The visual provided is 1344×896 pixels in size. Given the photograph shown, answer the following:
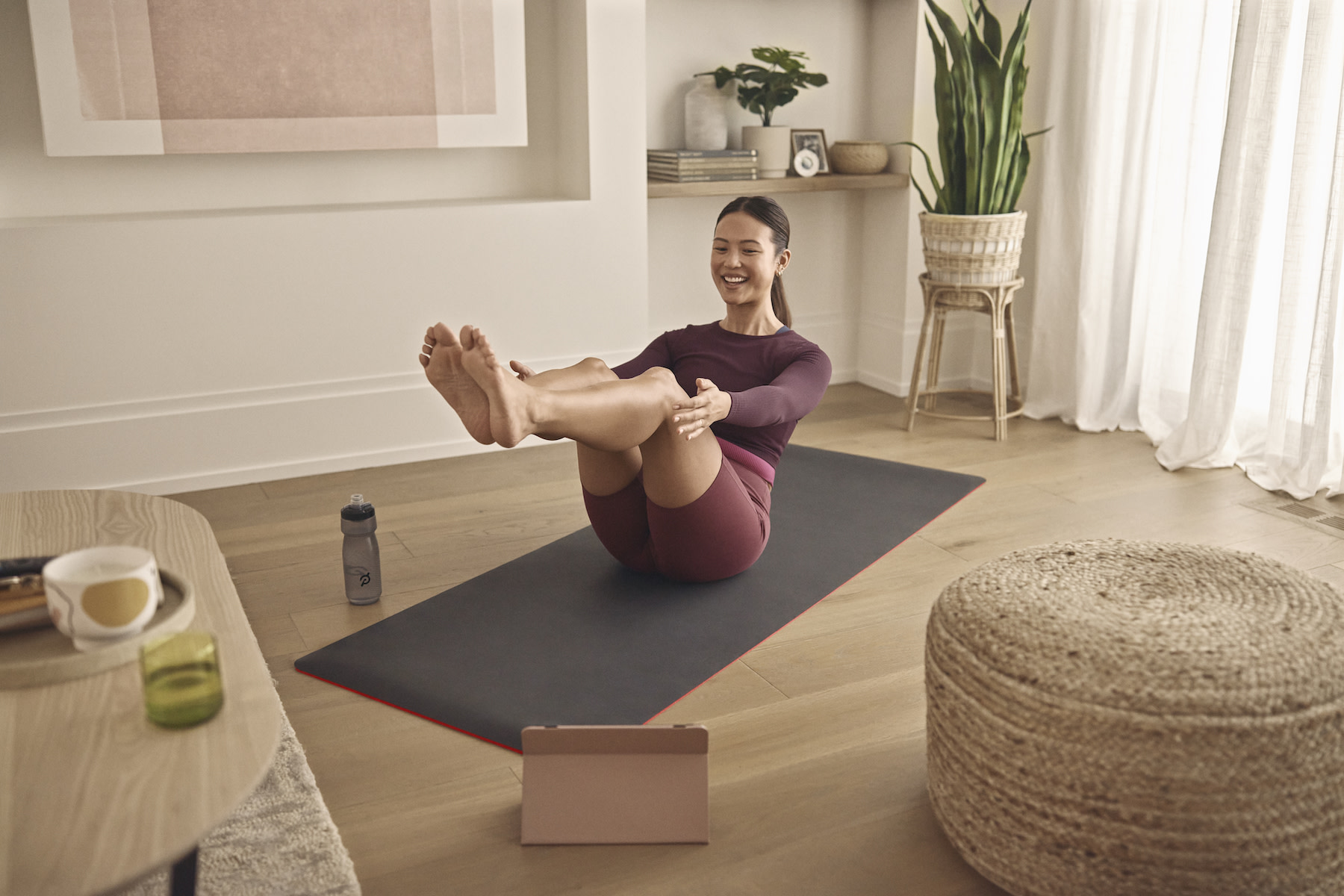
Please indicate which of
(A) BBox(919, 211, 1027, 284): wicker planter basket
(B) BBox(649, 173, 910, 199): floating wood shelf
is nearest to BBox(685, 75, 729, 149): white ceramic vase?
(B) BBox(649, 173, 910, 199): floating wood shelf

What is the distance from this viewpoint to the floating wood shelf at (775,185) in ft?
12.2

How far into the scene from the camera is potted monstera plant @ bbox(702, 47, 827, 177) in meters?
3.75

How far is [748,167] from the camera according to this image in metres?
3.82

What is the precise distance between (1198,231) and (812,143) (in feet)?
4.37

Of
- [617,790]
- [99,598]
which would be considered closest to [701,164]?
[617,790]

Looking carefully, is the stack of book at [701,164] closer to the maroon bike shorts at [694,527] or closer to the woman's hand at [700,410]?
the maroon bike shorts at [694,527]

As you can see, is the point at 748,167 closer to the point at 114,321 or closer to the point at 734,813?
the point at 114,321

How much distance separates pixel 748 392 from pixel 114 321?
1.88 m

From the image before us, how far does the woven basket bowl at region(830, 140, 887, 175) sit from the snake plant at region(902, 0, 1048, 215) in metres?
0.38

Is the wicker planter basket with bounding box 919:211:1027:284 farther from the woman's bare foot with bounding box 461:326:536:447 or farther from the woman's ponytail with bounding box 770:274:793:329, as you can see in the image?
the woman's bare foot with bounding box 461:326:536:447

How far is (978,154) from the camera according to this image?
356cm

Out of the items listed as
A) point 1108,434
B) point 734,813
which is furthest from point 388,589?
point 1108,434

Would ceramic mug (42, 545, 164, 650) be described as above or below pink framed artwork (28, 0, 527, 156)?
below

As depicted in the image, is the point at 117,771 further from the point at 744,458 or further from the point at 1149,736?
the point at 744,458
